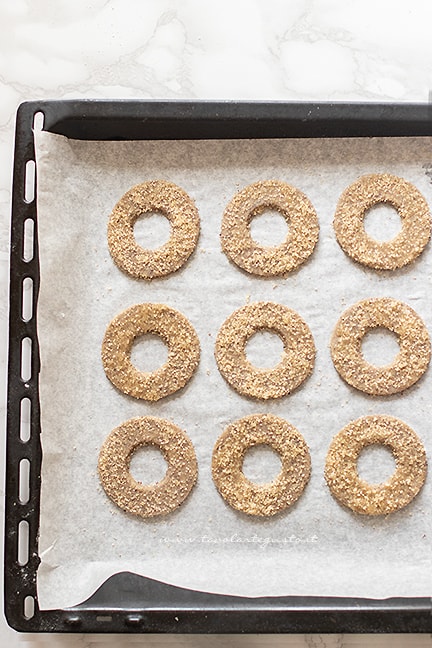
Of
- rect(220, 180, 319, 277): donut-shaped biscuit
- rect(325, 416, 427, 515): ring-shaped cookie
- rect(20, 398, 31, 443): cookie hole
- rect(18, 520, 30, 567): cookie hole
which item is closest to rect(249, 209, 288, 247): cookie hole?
rect(220, 180, 319, 277): donut-shaped biscuit

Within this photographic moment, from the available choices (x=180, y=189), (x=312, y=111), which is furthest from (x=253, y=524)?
(x=312, y=111)

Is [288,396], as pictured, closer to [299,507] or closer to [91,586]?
[299,507]

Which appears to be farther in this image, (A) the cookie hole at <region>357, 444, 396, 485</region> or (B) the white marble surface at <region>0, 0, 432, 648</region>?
(B) the white marble surface at <region>0, 0, 432, 648</region>

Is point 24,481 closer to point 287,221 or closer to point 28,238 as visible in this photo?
point 28,238

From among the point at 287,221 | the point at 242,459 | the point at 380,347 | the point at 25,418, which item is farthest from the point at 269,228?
the point at 25,418

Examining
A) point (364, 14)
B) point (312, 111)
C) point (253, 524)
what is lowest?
point (253, 524)

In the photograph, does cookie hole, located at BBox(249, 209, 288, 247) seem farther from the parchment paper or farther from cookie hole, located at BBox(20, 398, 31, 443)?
Answer: cookie hole, located at BBox(20, 398, 31, 443)
